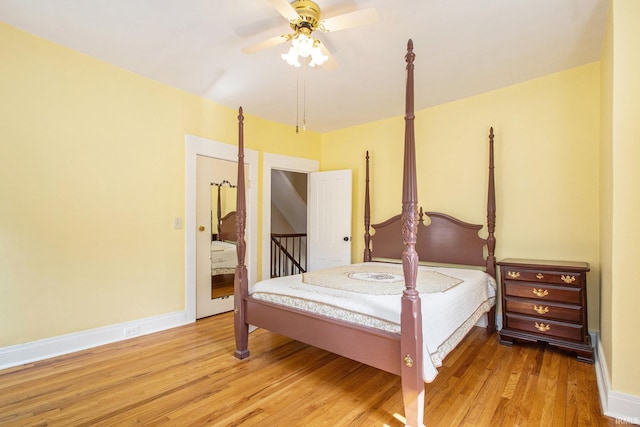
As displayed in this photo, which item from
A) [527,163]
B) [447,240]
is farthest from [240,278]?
[527,163]

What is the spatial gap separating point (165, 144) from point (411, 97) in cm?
263

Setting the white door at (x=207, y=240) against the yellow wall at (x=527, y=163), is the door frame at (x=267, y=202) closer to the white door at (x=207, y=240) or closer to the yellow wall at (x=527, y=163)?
the white door at (x=207, y=240)

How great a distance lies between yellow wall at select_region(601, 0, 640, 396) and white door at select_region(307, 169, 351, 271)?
2.94 m

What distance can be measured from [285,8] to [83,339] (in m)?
3.08

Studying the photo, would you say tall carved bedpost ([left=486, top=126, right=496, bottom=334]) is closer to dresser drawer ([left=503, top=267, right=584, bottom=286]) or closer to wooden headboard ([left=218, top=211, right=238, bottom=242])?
dresser drawer ([left=503, top=267, right=584, bottom=286])

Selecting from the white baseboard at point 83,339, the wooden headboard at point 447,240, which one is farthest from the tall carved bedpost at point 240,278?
the wooden headboard at point 447,240

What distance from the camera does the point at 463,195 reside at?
11.7ft

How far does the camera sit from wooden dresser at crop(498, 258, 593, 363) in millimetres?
2484

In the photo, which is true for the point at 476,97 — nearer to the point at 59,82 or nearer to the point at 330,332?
the point at 330,332

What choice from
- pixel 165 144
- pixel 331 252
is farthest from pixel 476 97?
pixel 165 144

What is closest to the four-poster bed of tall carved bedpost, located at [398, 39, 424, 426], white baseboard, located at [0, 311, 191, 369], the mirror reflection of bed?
tall carved bedpost, located at [398, 39, 424, 426]

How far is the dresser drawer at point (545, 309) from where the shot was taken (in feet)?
8.23

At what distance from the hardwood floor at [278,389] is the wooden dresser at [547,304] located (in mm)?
146

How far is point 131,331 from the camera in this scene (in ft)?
9.76
